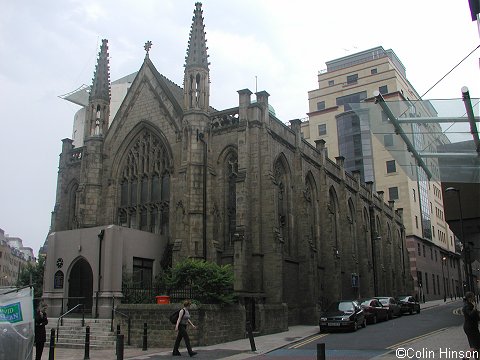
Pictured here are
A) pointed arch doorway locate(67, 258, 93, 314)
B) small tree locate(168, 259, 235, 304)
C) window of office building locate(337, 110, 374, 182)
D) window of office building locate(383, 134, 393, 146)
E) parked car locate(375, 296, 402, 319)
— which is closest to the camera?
window of office building locate(383, 134, 393, 146)

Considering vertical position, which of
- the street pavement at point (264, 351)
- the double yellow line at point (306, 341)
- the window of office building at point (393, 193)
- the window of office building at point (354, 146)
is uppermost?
the window of office building at point (354, 146)

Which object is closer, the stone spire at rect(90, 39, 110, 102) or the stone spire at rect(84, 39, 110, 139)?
the stone spire at rect(84, 39, 110, 139)

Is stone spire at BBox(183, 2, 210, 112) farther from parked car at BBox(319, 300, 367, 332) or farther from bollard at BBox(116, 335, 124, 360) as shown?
bollard at BBox(116, 335, 124, 360)

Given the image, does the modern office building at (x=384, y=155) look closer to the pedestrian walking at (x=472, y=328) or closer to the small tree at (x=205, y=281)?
the small tree at (x=205, y=281)

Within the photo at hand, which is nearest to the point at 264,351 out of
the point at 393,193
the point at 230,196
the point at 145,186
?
the point at 230,196

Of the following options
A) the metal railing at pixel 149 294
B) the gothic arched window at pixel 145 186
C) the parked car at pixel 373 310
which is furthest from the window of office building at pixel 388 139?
the gothic arched window at pixel 145 186

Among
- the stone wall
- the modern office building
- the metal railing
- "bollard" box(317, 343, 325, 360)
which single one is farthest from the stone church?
the modern office building

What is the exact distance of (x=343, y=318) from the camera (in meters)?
22.6

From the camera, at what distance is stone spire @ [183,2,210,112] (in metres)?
29.0

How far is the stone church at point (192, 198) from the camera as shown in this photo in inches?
1018

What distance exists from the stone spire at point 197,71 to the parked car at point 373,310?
13.8m

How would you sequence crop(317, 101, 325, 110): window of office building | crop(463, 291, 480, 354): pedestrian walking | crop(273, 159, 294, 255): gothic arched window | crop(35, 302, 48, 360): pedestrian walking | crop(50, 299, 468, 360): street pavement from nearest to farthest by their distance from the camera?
crop(463, 291, 480, 354): pedestrian walking, crop(50, 299, 468, 360): street pavement, crop(35, 302, 48, 360): pedestrian walking, crop(273, 159, 294, 255): gothic arched window, crop(317, 101, 325, 110): window of office building

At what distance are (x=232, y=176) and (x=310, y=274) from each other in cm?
728

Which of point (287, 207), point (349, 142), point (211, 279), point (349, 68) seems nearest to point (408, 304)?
point (287, 207)
